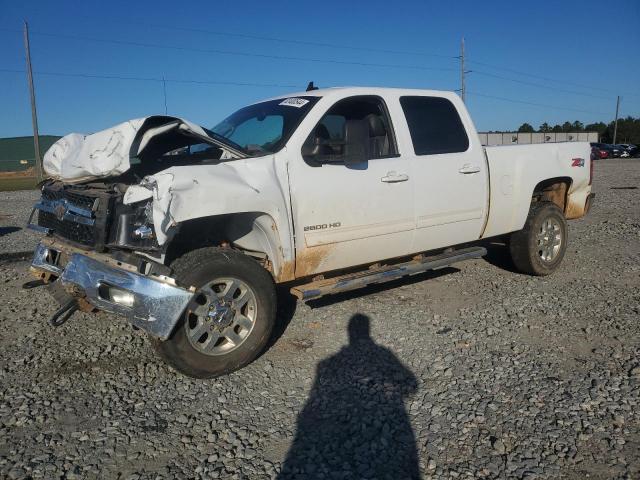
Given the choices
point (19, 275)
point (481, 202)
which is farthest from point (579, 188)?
point (19, 275)

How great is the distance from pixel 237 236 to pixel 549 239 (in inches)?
162

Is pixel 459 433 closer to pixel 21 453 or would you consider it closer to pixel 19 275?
pixel 21 453

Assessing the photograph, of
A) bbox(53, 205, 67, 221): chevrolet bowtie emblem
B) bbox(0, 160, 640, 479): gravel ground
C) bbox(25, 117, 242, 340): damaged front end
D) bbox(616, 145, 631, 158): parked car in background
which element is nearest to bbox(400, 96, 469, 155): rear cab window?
bbox(0, 160, 640, 479): gravel ground

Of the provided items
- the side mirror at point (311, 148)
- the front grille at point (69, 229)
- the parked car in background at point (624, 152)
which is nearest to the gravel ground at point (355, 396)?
the front grille at point (69, 229)

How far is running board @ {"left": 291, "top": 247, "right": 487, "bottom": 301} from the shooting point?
4.18 m

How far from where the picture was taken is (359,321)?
16.1 ft

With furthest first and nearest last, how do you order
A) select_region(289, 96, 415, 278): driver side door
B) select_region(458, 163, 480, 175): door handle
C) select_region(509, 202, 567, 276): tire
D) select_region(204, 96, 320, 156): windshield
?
select_region(509, 202, 567, 276): tire
select_region(458, 163, 480, 175): door handle
select_region(204, 96, 320, 156): windshield
select_region(289, 96, 415, 278): driver side door

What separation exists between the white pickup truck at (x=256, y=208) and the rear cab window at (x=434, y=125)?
15mm

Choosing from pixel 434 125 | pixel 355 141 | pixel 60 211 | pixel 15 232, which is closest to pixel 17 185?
pixel 15 232

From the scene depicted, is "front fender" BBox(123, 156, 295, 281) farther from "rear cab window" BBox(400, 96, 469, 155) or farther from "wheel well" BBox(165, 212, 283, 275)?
"rear cab window" BBox(400, 96, 469, 155)

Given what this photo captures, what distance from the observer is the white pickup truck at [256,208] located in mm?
3500

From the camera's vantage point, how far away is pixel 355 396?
137 inches

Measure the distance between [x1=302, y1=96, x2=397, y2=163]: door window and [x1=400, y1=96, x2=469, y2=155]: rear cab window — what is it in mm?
279

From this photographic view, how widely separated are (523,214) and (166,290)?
4.26 metres
